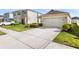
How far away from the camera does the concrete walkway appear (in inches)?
82.2

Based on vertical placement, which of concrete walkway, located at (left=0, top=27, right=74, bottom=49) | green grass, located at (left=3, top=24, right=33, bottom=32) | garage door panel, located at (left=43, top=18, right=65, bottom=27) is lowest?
concrete walkway, located at (left=0, top=27, right=74, bottom=49)

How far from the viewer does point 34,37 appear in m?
2.17

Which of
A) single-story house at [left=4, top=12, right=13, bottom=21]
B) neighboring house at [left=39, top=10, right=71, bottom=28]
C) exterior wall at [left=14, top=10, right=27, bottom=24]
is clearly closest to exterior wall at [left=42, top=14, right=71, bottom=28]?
neighboring house at [left=39, top=10, right=71, bottom=28]

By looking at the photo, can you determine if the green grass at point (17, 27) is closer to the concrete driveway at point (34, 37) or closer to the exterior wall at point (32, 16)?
the concrete driveway at point (34, 37)

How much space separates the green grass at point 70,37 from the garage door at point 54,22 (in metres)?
0.18

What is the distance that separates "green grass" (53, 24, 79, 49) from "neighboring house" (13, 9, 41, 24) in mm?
472

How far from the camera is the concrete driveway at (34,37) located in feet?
6.86

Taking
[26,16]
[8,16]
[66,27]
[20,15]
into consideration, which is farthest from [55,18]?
[8,16]

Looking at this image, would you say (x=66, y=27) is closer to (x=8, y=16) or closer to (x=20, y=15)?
(x=20, y=15)

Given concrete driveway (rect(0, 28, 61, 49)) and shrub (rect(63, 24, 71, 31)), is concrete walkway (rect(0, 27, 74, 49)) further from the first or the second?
shrub (rect(63, 24, 71, 31))

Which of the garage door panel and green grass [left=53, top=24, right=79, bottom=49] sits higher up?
the garage door panel

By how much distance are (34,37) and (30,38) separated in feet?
0.23

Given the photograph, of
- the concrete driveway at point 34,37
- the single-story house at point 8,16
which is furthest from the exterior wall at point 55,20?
the single-story house at point 8,16
